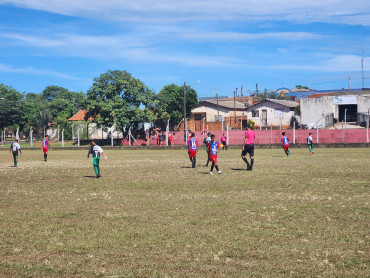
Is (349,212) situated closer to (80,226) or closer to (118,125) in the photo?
(80,226)

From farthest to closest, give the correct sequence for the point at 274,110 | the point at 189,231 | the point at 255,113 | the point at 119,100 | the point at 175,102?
the point at 175,102 < the point at 255,113 < the point at 274,110 < the point at 119,100 < the point at 189,231

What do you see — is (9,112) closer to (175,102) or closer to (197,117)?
(175,102)

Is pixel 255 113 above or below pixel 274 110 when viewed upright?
below

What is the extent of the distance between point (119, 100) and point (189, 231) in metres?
55.0

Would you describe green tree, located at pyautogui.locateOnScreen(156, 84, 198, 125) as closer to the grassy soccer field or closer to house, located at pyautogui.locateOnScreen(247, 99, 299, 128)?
house, located at pyautogui.locateOnScreen(247, 99, 299, 128)

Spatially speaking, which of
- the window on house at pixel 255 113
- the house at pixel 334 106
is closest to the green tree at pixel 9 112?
the window on house at pixel 255 113

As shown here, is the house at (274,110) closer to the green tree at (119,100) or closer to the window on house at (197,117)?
the window on house at (197,117)

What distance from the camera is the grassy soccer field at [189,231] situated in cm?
618

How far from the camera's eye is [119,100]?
62125 millimetres

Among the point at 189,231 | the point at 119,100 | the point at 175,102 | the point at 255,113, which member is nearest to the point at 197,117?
the point at 175,102

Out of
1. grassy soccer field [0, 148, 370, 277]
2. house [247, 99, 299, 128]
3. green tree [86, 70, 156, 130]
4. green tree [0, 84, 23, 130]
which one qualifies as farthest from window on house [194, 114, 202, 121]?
grassy soccer field [0, 148, 370, 277]

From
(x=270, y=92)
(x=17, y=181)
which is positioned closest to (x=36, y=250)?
(x=17, y=181)

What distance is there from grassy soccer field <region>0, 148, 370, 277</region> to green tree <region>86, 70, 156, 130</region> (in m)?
47.2

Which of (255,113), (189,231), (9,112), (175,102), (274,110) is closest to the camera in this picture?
(189,231)
